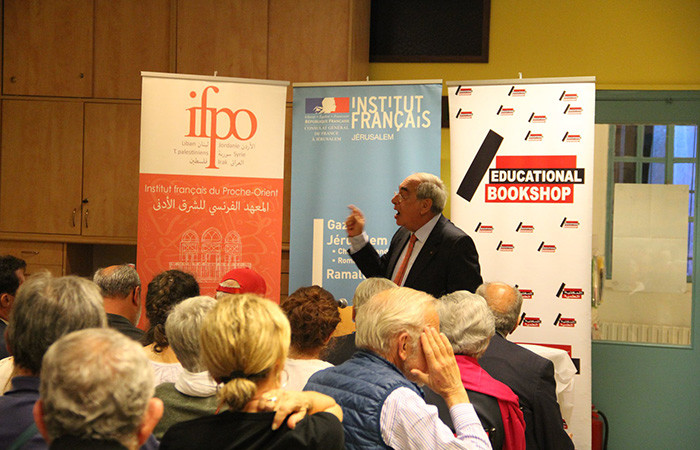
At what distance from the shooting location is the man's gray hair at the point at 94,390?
3.97 ft

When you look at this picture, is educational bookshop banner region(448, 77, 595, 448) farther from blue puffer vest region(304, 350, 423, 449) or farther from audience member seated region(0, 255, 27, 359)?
blue puffer vest region(304, 350, 423, 449)

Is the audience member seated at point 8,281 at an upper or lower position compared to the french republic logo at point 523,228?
lower

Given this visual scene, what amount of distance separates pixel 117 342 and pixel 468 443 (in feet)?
3.16

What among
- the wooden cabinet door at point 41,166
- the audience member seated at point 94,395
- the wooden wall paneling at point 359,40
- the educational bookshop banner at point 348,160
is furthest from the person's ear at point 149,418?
the wooden cabinet door at point 41,166

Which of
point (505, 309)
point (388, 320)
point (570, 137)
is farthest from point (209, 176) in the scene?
point (388, 320)

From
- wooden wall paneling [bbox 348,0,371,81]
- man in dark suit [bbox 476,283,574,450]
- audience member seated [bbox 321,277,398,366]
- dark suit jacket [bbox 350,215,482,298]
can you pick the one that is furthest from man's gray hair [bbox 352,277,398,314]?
wooden wall paneling [bbox 348,0,371,81]

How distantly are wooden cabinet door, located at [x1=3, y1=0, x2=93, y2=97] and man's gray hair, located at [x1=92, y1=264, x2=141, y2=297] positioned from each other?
8.70 ft

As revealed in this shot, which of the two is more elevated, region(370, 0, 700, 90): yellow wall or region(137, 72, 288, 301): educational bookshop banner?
region(370, 0, 700, 90): yellow wall

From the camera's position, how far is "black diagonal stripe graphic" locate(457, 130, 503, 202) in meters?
4.44

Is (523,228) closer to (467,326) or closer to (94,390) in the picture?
(467,326)

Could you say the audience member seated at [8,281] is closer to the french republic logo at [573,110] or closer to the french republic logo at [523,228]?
the french republic logo at [523,228]

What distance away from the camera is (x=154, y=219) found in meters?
4.69

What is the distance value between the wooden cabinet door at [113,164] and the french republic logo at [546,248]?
305cm

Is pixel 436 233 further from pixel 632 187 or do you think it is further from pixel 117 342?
pixel 117 342
